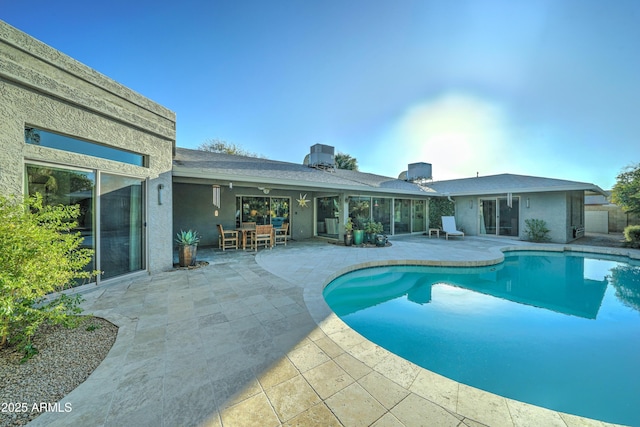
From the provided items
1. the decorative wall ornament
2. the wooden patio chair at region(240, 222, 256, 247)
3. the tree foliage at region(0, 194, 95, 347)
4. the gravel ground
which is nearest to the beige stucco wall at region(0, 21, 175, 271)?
the tree foliage at region(0, 194, 95, 347)

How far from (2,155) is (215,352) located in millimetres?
4115

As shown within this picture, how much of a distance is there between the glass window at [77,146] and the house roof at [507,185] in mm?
14025

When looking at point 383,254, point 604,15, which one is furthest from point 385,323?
point 604,15

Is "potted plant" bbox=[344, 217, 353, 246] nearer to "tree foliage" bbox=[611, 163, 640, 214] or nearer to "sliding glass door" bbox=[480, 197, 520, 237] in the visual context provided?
"sliding glass door" bbox=[480, 197, 520, 237]

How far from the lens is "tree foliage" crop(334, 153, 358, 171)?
26859 millimetres

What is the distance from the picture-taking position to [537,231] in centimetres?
1104

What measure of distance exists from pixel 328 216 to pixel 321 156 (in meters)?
3.93

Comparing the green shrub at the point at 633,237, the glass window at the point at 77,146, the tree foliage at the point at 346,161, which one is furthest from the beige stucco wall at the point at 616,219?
the glass window at the point at 77,146

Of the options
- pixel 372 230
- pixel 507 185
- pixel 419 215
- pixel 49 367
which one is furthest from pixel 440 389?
pixel 507 185

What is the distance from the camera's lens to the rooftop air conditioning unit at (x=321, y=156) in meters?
13.6

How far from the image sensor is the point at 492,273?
22.5ft

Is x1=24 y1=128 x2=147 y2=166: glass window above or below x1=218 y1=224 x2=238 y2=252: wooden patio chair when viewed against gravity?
above

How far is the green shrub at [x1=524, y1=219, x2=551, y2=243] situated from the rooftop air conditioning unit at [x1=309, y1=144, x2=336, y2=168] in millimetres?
10237

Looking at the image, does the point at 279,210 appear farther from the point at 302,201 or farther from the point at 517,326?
the point at 517,326
